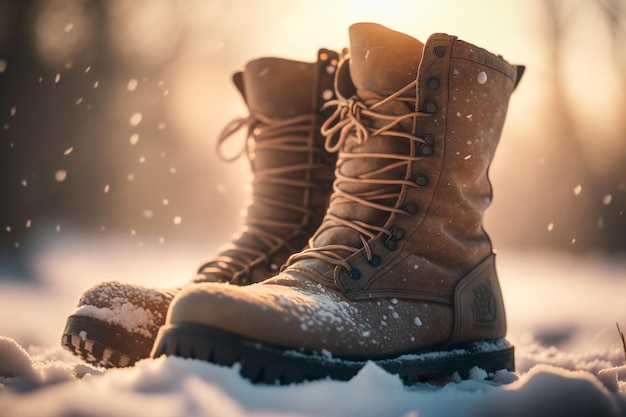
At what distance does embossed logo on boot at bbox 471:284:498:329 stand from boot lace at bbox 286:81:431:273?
0.97 ft

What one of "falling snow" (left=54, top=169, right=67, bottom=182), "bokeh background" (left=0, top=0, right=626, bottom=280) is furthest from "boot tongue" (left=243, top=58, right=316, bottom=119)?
"falling snow" (left=54, top=169, right=67, bottom=182)

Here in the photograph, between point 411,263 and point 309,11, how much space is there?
84.3 inches

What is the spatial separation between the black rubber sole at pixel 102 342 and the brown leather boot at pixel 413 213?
16.5 inches

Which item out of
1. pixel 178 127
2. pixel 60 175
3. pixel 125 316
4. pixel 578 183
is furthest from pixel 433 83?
pixel 60 175

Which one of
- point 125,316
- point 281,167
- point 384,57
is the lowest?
point 125,316

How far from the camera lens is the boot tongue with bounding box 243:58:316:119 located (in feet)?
6.73

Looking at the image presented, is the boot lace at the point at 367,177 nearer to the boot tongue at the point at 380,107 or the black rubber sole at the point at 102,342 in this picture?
the boot tongue at the point at 380,107

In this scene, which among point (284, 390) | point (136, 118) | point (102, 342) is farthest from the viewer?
point (136, 118)

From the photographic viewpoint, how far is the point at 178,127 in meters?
5.93

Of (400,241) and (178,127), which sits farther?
(178,127)

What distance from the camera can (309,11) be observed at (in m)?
3.26

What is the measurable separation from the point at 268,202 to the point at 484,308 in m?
0.79

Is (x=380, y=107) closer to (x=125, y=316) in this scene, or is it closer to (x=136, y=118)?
(x=125, y=316)

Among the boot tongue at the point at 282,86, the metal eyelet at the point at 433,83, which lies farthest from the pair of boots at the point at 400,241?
the boot tongue at the point at 282,86
